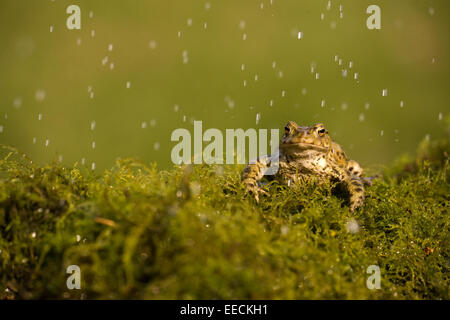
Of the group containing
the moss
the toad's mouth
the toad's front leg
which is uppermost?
the toad's mouth

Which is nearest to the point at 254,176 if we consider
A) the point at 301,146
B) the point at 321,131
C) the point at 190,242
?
the point at 301,146

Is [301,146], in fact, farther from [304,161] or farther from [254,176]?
[254,176]

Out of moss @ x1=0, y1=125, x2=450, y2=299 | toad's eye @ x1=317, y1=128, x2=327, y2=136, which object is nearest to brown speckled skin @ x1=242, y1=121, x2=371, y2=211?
toad's eye @ x1=317, y1=128, x2=327, y2=136

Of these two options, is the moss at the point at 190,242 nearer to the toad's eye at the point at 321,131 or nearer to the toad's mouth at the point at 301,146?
the toad's mouth at the point at 301,146

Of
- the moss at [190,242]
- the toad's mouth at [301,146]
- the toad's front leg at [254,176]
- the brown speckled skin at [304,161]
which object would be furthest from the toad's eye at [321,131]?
the moss at [190,242]

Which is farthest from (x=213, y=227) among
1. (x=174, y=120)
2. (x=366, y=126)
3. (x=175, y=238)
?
(x=366, y=126)

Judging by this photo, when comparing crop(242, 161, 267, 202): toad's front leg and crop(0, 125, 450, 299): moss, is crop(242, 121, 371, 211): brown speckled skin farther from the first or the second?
crop(0, 125, 450, 299): moss

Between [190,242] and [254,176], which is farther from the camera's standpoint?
[254,176]
